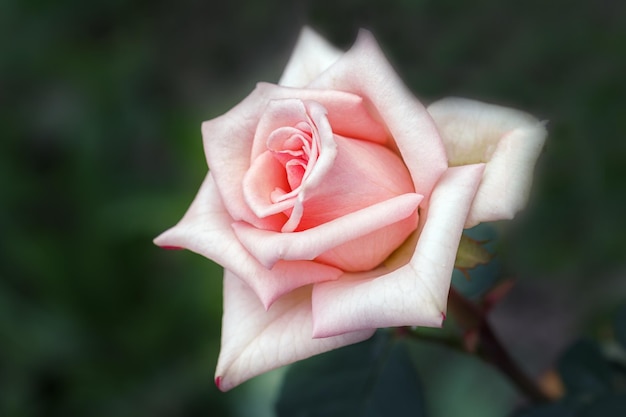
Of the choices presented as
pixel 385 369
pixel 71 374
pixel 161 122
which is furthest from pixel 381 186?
pixel 161 122

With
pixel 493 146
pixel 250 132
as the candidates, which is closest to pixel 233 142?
pixel 250 132

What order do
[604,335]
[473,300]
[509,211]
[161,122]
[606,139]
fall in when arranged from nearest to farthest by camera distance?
[509,211]
[473,300]
[604,335]
[606,139]
[161,122]

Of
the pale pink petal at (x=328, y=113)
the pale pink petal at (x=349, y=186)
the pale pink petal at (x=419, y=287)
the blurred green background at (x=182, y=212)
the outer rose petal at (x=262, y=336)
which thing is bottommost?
the blurred green background at (x=182, y=212)

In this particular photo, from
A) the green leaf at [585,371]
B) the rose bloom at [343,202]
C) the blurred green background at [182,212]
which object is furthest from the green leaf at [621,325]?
the blurred green background at [182,212]

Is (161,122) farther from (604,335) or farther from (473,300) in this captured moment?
(473,300)

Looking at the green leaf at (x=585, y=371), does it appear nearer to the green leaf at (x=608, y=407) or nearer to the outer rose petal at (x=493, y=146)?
the green leaf at (x=608, y=407)

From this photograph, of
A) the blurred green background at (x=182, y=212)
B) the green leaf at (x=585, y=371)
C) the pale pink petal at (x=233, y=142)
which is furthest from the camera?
the blurred green background at (x=182, y=212)
